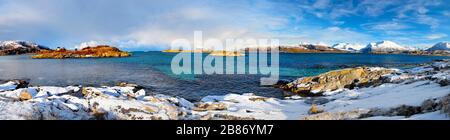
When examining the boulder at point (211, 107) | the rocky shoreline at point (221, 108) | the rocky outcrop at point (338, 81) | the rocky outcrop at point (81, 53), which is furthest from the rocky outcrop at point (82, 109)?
the rocky outcrop at point (81, 53)

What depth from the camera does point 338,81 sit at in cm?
3212

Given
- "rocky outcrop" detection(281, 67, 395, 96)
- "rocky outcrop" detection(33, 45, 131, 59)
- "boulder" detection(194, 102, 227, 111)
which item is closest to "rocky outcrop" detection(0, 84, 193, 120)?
"boulder" detection(194, 102, 227, 111)

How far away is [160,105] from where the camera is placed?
17.7 m

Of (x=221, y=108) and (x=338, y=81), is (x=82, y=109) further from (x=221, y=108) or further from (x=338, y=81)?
(x=338, y=81)

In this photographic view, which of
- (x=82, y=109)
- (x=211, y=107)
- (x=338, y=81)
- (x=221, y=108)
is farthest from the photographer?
(x=338, y=81)

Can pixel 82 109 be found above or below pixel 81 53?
below

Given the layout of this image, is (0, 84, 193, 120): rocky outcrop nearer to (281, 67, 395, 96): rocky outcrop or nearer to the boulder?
the boulder

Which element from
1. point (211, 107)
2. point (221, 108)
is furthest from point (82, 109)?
point (221, 108)

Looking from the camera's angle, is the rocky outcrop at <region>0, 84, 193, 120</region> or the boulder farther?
the boulder

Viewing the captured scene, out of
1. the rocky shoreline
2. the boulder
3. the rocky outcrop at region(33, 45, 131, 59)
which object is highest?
the rocky outcrop at region(33, 45, 131, 59)

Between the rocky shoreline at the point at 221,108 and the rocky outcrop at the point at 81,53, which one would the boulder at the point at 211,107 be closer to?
the rocky shoreline at the point at 221,108

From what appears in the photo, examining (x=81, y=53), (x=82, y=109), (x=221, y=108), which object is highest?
(x=81, y=53)

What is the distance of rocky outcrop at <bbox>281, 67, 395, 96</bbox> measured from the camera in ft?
102
